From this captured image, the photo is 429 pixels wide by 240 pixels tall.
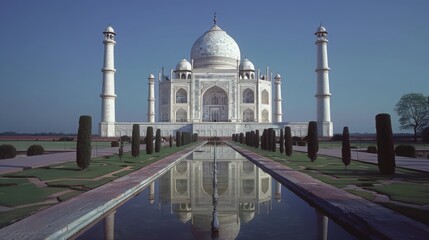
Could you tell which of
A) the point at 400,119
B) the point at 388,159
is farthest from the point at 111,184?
the point at 400,119

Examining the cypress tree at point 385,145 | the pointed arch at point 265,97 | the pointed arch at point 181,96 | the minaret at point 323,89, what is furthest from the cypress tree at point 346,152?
the pointed arch at point 181,96

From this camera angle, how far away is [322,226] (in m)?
3.71

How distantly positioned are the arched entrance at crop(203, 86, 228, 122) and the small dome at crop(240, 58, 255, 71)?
14.0 feet

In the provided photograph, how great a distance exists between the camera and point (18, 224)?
3406 millimetres

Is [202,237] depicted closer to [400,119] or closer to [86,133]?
[86,133]

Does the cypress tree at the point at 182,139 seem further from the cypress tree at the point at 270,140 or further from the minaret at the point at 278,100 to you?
the minaret at the point at 278,100

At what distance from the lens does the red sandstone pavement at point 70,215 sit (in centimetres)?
312

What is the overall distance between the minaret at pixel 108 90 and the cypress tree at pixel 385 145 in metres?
25.1

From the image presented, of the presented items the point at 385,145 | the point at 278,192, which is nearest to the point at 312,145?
the point at 385,145

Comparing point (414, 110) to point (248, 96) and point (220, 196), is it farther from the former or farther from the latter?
point (220, 196)

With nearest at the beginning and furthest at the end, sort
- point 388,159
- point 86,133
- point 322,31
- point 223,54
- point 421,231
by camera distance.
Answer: point 421,231 < point 388,159 < point 86,133 < point 322,31 < point 223,54

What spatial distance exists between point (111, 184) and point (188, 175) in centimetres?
209

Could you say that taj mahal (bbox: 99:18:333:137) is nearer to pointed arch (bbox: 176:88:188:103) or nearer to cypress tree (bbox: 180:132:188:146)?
pointed arch (bbox: 176:88:188:103)

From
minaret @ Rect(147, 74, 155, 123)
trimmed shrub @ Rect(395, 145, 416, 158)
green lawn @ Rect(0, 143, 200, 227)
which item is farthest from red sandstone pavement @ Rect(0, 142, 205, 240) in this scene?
minaret @ Rect(147, 74, 155, 123)
